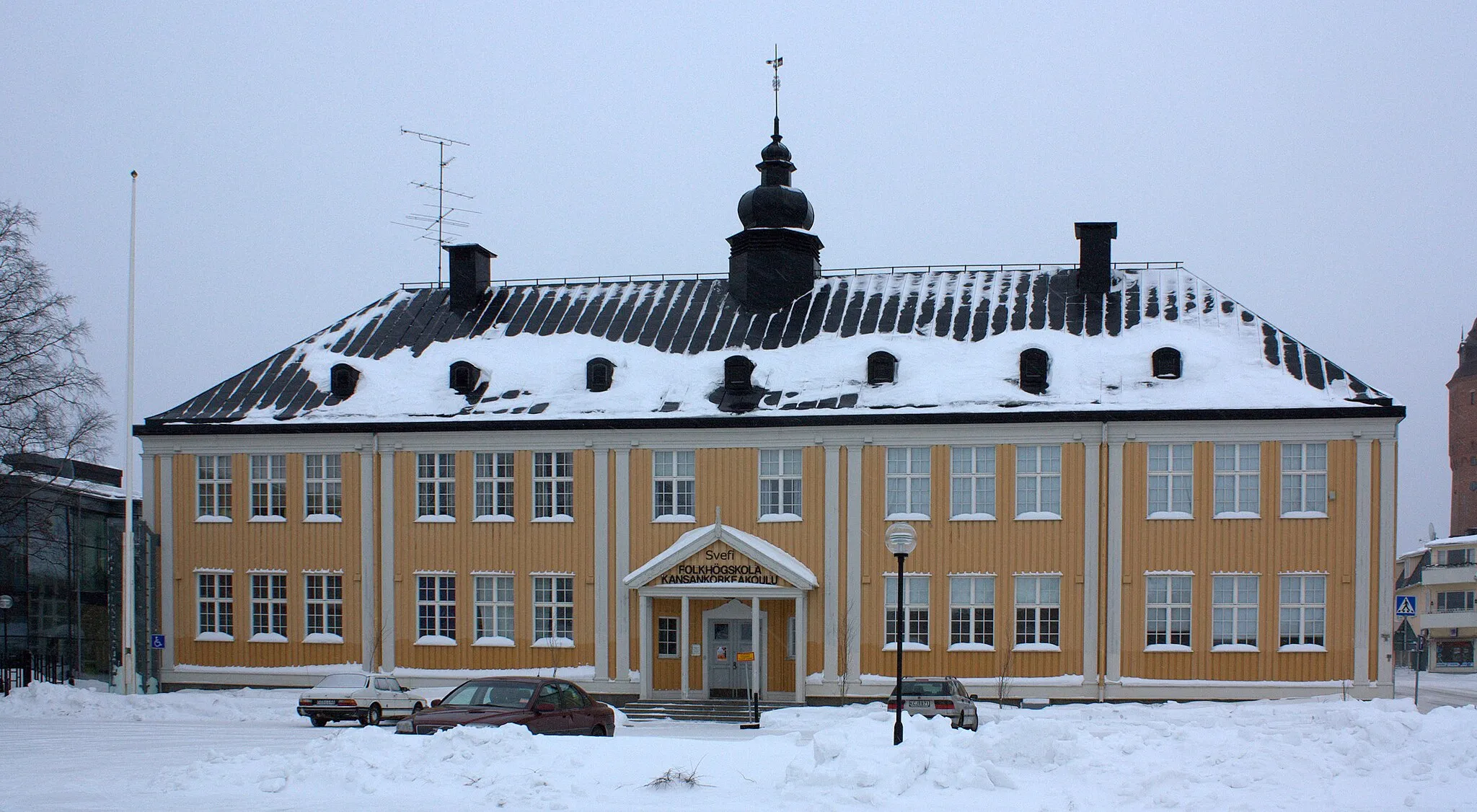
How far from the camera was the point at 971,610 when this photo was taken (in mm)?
29812

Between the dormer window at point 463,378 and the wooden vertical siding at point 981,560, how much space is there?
10.3 m

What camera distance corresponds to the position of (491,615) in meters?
31.6

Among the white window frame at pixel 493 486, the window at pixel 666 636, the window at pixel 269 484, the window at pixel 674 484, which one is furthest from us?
the window at pixel 269 484

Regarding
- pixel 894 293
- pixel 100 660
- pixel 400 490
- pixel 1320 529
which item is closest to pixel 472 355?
pixel 400 490

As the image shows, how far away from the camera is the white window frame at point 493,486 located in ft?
104

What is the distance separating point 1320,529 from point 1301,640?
2.53 m

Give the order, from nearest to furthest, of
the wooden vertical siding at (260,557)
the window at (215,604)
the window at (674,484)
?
the window at (674,484)
the wooden vertical siding at (260,557)
the window at (215,604)

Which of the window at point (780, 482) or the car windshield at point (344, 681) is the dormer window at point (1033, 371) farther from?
the car windshield at point (344, 681)

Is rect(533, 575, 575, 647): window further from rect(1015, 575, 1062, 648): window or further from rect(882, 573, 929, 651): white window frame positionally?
rect(1015, 575, 1062, 648): window

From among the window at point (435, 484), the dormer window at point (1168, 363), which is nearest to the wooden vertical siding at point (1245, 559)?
the dormer window at point (1168, 363)

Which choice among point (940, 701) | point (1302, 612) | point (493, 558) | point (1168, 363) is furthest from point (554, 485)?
point (1302, 612)

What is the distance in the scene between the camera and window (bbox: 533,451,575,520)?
3155 centimetres

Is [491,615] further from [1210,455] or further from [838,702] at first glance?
[1210,455]

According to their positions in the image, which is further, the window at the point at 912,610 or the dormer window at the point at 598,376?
the dormer window at the point at 598,376
